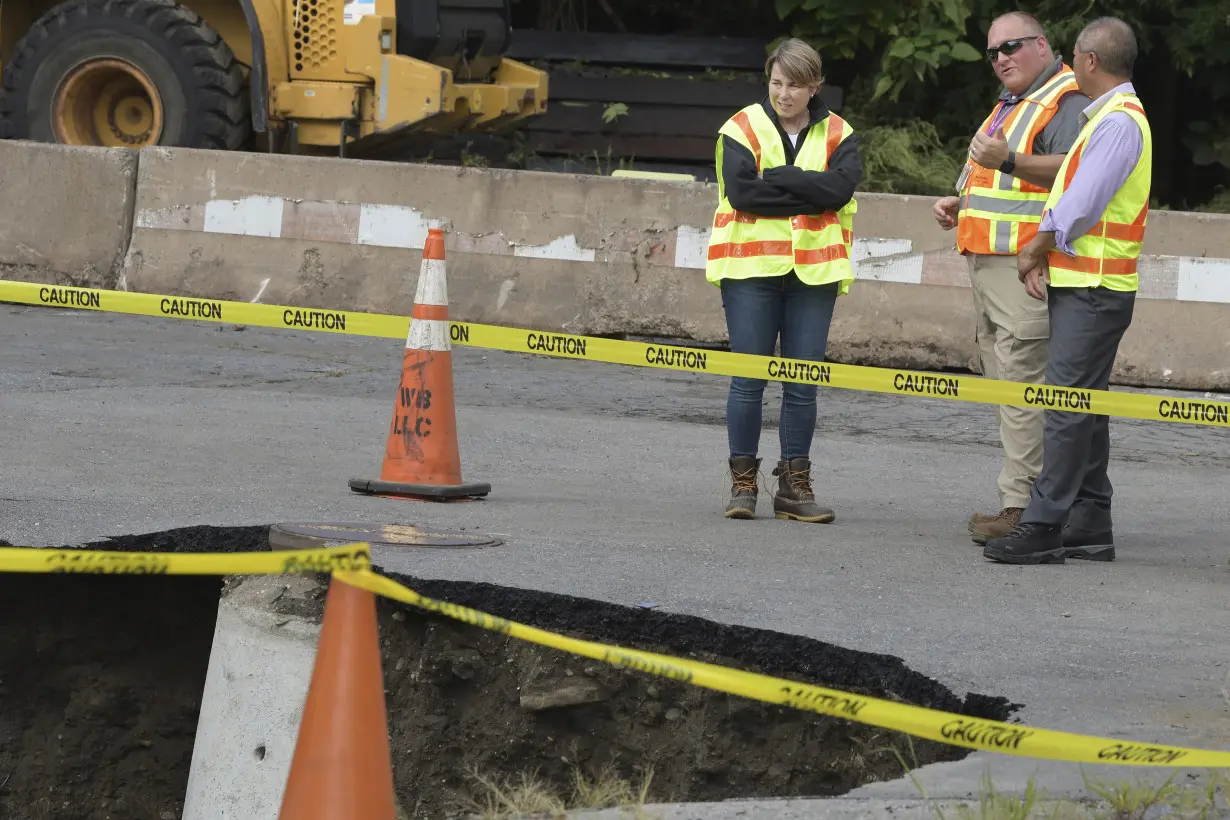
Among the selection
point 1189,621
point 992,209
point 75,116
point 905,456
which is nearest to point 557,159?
point 75,116

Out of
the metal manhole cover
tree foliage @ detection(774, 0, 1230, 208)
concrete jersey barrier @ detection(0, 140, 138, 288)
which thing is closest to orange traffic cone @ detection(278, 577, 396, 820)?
the metal manhole cover

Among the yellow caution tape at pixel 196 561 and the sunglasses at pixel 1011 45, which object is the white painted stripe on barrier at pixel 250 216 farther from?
the yellow caution tape at pixel 196 561

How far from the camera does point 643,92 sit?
15906 mm

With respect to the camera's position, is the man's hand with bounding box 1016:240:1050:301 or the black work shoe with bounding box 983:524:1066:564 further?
the black work shoe with bounding box 983:524:1066:564

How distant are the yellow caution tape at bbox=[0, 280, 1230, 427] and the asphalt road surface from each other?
589 mm

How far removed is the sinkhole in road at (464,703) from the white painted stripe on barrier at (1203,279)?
589cm

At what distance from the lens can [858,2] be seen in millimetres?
15109

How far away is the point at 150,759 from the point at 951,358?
225 inches

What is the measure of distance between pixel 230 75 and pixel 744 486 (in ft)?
23.8

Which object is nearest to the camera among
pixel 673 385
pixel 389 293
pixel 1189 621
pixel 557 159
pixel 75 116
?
pixel 1189 621

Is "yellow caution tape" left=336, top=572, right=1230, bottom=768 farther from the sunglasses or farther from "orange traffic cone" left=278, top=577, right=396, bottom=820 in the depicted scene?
the sunglasses

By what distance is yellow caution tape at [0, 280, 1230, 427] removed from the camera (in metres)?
5.64

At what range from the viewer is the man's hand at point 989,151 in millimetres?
5676

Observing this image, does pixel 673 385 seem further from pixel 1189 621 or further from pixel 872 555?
pixel 1189 621
